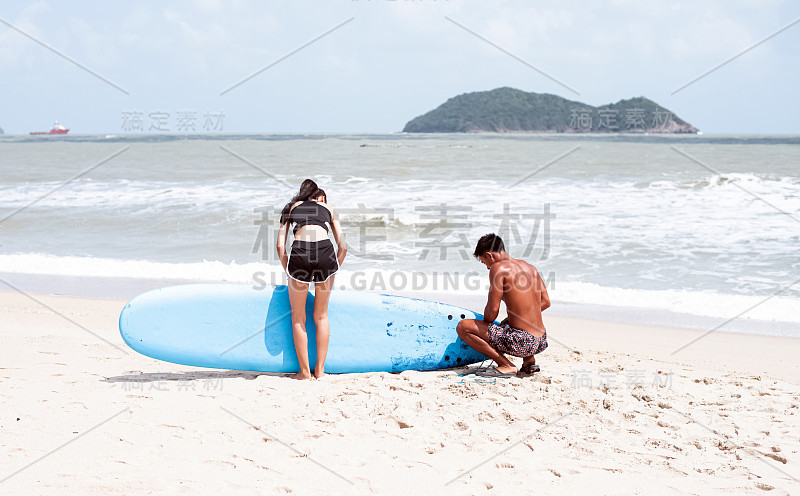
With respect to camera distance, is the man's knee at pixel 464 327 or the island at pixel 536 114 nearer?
the man's knee at pixel 464 327

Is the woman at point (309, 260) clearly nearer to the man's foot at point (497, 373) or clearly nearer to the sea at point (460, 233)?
the man's foot at point (497, 373)

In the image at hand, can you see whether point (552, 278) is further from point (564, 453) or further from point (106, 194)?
point (106, 194)

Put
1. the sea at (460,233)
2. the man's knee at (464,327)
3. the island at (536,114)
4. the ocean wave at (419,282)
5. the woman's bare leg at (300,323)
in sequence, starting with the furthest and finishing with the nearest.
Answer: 1. the island at (536,114)
2. the sea at (460,233)
3. the ocean wave at (419,282)
4. the man's knee at (464,327)
5. the woman's bare leg at (300,323)

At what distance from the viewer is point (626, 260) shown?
678 centimetres

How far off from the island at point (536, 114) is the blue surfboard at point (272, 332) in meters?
49.2

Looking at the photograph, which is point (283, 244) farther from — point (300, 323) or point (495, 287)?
point (495, 287)

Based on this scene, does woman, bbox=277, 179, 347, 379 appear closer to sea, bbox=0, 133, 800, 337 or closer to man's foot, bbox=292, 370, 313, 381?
man's foot, bbox=292, 370, 313, 381

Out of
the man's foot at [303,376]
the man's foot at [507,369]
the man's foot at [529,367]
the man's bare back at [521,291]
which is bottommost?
the man's foot at [303,376]

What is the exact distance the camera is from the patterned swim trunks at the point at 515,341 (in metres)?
3.35

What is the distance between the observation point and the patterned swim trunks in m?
3.35

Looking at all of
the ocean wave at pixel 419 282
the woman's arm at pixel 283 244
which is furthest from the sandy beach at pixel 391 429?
the ocean wave at pixel 419 282

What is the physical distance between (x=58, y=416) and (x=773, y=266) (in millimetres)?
6681

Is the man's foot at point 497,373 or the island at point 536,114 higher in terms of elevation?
the island at point 536,114

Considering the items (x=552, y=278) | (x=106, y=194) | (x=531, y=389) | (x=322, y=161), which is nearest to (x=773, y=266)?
(x=552, y=278)
